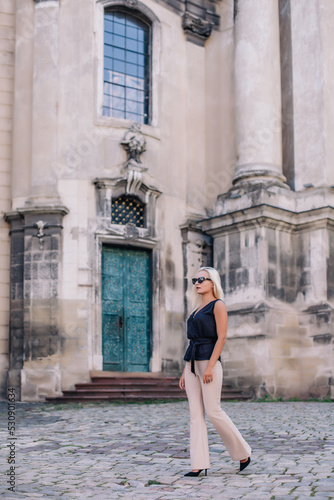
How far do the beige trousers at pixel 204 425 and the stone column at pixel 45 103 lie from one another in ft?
36.3

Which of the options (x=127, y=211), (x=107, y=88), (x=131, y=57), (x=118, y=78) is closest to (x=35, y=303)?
(x=127, y=211)

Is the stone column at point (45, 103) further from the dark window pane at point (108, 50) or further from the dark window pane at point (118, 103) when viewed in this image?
the dark window pane at point (118, 103)

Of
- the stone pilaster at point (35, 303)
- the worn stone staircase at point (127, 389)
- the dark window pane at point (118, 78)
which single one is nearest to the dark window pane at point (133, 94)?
the dark window pane at point (118, 78)

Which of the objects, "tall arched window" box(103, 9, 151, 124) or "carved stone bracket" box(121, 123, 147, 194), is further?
"tall arched window" box(103, 9, 151, 124)

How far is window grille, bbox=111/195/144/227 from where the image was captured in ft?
59.3

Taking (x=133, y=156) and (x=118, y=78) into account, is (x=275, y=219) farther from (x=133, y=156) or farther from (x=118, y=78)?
(x=118, y=78)

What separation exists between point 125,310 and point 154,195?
114 inches

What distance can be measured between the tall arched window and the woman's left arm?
41.6ft

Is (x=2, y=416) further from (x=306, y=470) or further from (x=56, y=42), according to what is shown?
(x=56, y=42)

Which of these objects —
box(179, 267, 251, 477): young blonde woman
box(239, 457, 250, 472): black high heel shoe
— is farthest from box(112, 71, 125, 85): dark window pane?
box(239, 457, 250, 472): black high heel shoe

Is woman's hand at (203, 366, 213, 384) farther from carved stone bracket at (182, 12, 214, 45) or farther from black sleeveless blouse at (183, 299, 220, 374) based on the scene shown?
carved stone bracket at (182, 12, 214, 45)

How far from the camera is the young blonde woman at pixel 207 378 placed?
6.44 metres

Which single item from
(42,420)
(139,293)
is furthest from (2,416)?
(139,293)

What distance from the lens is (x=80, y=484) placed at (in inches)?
242
